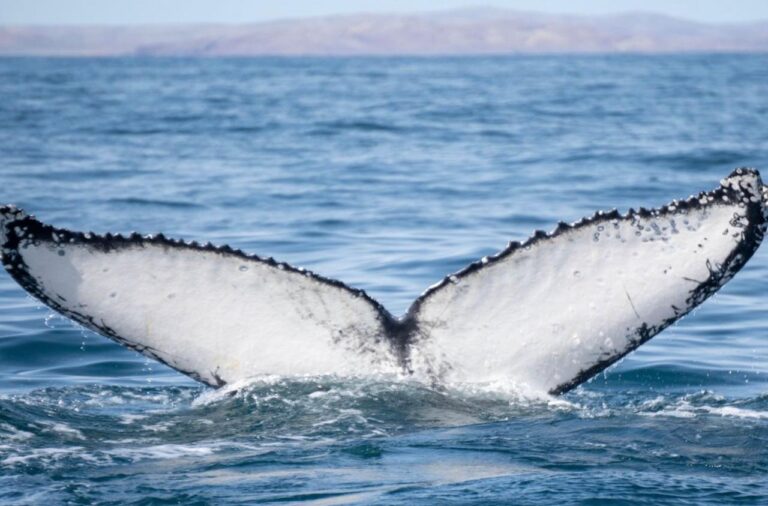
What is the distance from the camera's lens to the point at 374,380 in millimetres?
4766

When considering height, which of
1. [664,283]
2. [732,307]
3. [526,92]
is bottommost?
[732,307]

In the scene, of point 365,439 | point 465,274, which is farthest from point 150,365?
point 465,274

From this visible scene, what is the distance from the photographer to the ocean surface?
171 inches

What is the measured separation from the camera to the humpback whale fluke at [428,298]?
438 centimetres

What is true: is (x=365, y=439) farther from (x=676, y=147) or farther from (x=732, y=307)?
A: (x=676, y=147)

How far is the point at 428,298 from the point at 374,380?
41 cm

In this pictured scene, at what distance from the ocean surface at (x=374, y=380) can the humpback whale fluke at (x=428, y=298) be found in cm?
17

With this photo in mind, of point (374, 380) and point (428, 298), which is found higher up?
point (428, 298)

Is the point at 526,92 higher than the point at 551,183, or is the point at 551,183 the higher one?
the point at 526,92

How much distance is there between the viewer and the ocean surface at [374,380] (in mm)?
4355

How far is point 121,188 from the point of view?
A: 16.4 meters

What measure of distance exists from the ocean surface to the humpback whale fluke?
17 centimetres

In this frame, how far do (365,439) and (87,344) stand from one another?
12.9ft

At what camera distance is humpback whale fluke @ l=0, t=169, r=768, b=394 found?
438 cm
